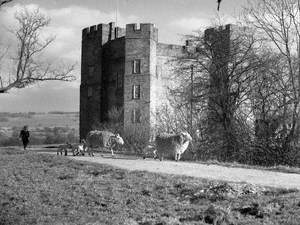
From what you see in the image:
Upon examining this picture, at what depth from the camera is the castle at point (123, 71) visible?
6200cm

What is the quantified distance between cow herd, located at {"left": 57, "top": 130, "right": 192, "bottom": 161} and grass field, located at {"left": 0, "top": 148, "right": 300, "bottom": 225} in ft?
16.8

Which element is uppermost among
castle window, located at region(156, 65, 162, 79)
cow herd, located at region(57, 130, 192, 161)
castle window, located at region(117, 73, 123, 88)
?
castle window, located at region(156, 65, 162, 79)

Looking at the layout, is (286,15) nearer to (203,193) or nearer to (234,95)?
(234,95)

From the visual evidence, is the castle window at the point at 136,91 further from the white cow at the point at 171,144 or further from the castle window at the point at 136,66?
the white cow at the point at 171,144

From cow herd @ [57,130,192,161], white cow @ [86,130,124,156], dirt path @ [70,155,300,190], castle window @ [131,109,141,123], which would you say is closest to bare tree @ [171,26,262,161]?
cow herd @ [57,130,192,161]

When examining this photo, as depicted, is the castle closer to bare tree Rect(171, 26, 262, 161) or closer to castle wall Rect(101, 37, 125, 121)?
castle wall Rect(101, 37, 125, 121)

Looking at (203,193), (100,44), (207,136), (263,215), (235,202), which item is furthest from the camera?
(100,44)

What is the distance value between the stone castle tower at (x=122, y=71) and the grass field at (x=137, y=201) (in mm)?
39870

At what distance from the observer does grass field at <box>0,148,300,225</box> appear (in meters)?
11.4

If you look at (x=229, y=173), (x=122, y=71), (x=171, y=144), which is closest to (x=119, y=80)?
(x=122, y=71)

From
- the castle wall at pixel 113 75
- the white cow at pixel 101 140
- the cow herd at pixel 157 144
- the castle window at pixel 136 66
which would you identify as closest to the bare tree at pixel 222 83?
the cow herd at pixel 157 144

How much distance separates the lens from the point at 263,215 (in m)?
11.1

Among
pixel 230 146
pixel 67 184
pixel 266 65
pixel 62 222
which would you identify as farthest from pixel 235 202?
pixel 266 65

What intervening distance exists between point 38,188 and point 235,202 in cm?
652
